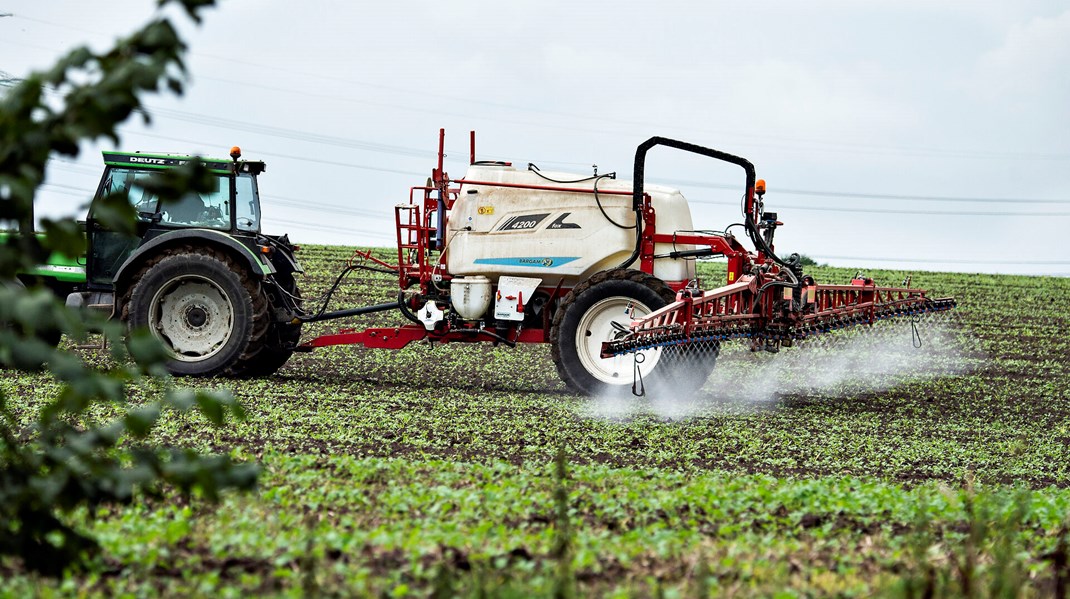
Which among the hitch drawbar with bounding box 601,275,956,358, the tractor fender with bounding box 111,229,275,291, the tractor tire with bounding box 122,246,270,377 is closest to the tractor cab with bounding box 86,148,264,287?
the tractor fender with bounding box 111,229,275,291

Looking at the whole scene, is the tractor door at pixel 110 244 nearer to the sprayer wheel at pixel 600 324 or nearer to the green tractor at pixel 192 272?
the green tractor at pixel 192 272

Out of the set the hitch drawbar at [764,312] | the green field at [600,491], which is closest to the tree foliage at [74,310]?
the green field at [600,491]

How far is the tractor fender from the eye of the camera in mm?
11906

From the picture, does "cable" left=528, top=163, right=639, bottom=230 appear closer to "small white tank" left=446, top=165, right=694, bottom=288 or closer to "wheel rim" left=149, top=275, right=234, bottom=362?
"small white tank" left=446, top=165, right=694, bottom=288

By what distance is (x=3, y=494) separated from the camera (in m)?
3.33

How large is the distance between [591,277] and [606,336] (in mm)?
634

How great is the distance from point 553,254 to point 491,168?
118 centimetres

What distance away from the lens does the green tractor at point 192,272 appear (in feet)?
39.3

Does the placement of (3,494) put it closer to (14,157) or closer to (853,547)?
(14,157)

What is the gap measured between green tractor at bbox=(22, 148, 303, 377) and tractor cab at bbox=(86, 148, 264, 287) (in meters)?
0.01

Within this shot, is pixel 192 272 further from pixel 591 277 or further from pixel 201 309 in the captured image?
pixel 591 277

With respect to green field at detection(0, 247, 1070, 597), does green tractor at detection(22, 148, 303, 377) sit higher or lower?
higher

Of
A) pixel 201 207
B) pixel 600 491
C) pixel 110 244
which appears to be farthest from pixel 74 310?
pixel 110 244

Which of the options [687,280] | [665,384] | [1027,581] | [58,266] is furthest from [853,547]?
[58,266]
